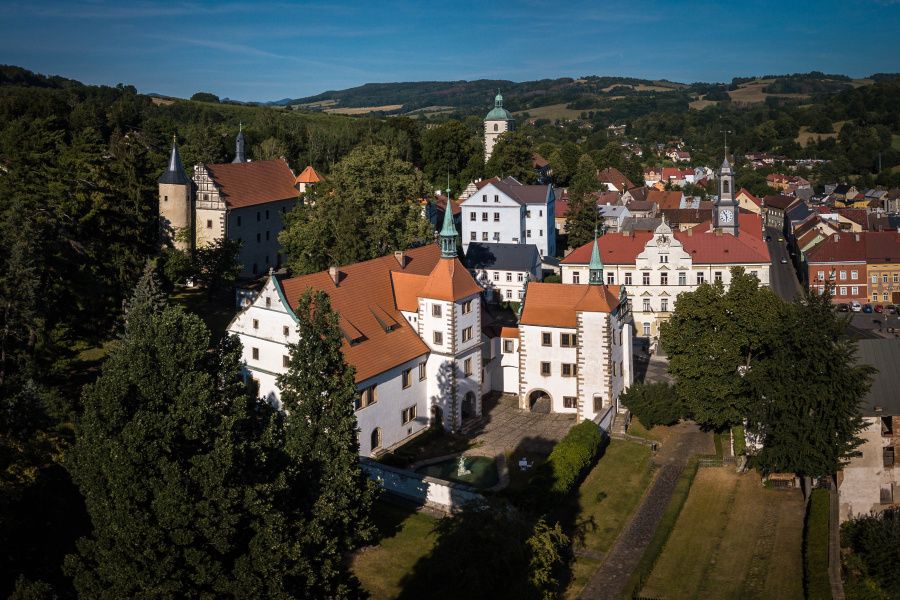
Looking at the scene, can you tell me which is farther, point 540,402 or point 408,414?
point 540,402

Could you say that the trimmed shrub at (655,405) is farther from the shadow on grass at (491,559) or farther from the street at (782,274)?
the street at (782,274)

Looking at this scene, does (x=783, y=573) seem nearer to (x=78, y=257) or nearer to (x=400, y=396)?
(x=400, y=396)

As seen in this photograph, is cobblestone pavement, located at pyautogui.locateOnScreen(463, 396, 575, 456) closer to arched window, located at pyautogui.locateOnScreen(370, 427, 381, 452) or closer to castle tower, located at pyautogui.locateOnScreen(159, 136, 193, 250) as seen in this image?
arched window, located at pyautogui.locateOnScreen(370, 427, 381, 452)

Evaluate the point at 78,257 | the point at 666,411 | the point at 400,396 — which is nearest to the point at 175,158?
the point at 78,257

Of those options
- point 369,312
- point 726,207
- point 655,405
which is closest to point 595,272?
point 655,405

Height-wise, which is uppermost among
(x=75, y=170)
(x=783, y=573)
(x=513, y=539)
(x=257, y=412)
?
(x=75, y=170)

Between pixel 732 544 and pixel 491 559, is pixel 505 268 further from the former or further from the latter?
pixel 491 559

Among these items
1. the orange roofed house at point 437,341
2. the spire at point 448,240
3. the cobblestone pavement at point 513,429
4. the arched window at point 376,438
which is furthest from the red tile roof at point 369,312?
the cobblestone pavement at point 513,429
